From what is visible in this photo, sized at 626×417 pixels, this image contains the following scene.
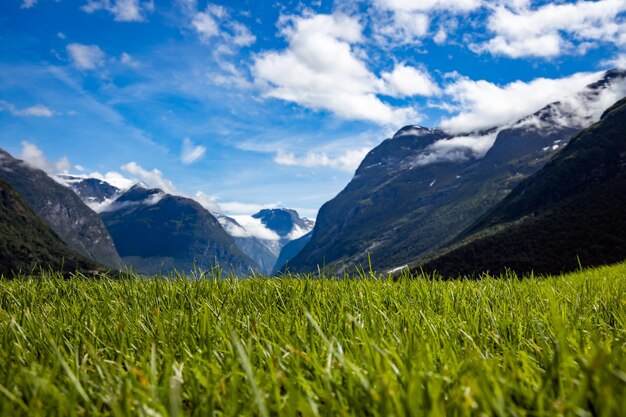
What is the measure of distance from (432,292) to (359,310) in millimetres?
1654

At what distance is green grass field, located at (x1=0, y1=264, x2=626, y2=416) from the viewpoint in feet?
5.71

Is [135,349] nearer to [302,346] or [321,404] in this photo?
[302,346]

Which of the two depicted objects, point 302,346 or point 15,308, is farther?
point 15,308

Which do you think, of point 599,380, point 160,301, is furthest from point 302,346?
point 160,301

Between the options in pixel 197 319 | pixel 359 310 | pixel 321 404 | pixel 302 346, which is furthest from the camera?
pixel 359 310

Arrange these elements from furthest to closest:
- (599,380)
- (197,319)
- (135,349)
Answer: (197,319), (135,349), (599,380)

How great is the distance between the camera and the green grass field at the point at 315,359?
174cm

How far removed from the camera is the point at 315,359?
2.17 meters

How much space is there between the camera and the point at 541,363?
2660mm

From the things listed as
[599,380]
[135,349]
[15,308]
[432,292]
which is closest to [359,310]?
[432,292]

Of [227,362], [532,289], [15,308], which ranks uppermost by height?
[15,308]

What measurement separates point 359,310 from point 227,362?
6.01 feet

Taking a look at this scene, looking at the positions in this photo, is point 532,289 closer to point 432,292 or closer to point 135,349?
point 432,292

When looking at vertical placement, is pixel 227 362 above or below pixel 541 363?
above
